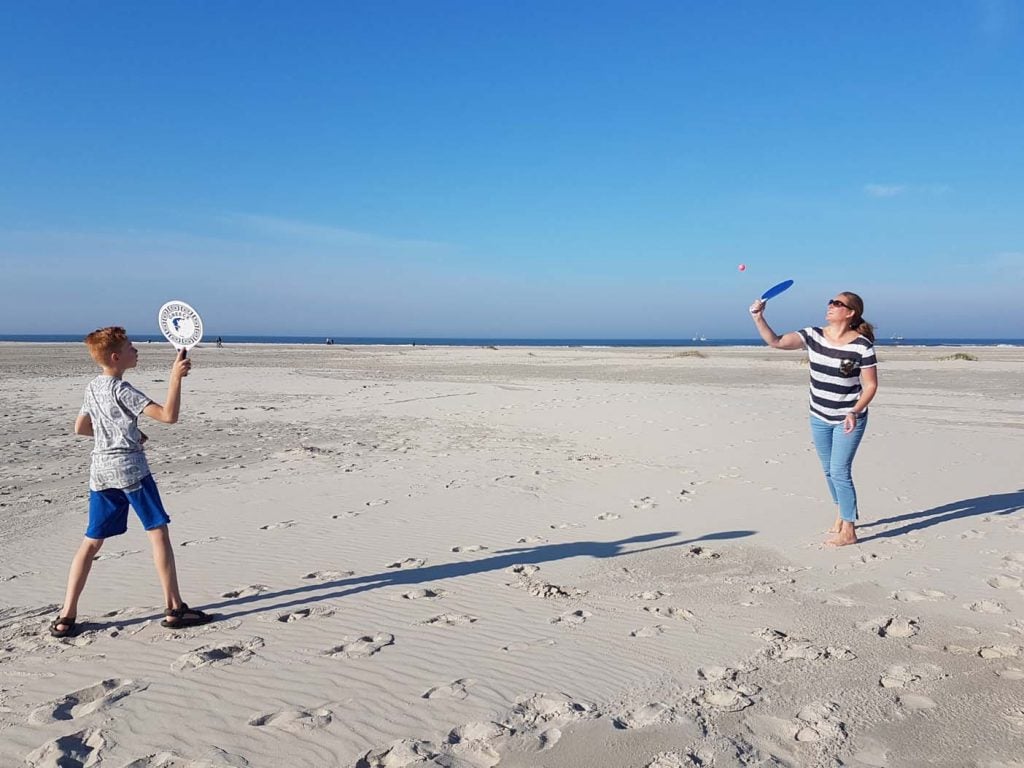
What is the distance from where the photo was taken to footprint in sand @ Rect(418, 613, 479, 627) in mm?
4348

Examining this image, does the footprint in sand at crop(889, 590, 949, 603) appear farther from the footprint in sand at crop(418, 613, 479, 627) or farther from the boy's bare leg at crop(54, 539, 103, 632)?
the boy's bare leg at crop(54, 539, 103, 632)

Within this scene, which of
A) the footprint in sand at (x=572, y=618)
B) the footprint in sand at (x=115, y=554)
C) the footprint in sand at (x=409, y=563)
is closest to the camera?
the footprint in sand at (x=572, y=618)

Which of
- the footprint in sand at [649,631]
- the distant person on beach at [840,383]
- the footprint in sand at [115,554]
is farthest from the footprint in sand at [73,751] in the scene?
the distant person on beach at [840,383]

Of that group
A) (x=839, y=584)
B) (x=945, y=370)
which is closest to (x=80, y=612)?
(x=839, y=584)

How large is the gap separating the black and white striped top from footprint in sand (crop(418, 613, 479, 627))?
11.1 feet

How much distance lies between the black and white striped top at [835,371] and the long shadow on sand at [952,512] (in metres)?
1.25

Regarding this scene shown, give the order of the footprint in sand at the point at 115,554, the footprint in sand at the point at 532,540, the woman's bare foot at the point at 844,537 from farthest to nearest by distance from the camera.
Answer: the footprint in sand at the point at 532,540 < the woman's bare foot at the point at 844,537 < the footprint in sand at the point at 115,554

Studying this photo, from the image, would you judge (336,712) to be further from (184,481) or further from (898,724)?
(184,481)

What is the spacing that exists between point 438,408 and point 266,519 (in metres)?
9.78

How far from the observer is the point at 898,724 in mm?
3164

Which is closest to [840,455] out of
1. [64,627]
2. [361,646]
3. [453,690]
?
[453,690]

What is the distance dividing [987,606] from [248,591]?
4.97 meters

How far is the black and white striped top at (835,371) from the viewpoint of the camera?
5.56 metres

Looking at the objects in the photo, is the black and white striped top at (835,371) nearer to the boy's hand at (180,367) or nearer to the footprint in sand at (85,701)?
the boy's hand at (180,367)
